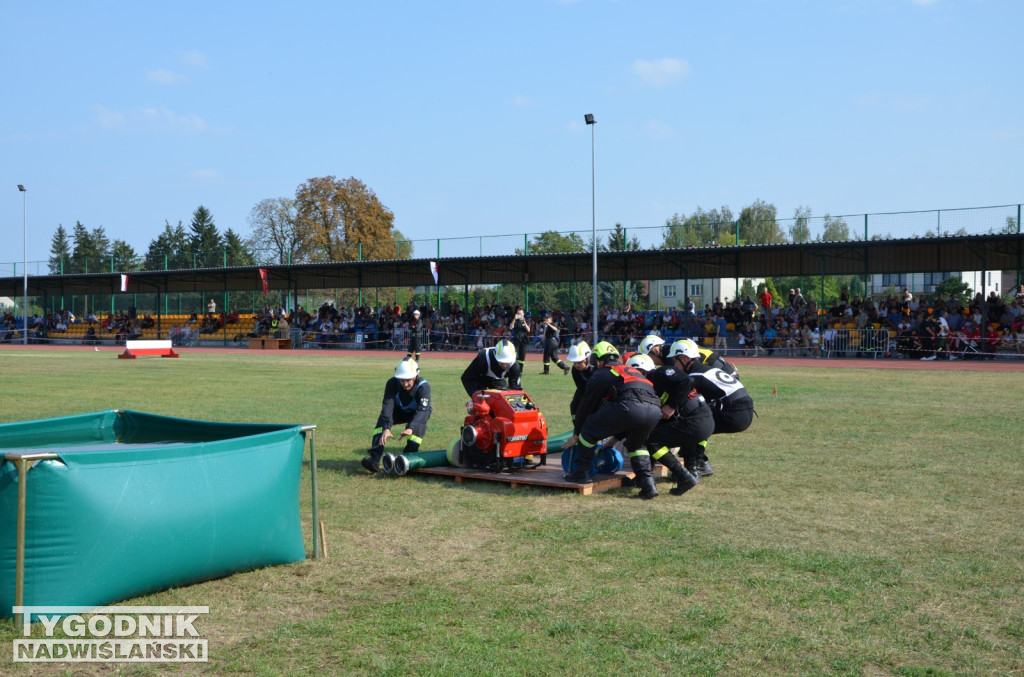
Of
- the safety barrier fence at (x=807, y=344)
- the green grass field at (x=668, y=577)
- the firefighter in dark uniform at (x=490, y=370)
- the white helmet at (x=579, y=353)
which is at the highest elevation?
the white helmet at (x=579, y=353)

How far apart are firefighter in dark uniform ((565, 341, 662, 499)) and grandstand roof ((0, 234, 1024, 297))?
27978 millimetres

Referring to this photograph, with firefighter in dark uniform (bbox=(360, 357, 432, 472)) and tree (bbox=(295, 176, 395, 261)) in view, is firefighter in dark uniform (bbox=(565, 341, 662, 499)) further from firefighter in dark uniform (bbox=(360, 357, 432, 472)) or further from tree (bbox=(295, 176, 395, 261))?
tree (bbox=(295, 176, 395, 261))

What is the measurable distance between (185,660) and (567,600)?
2.24 meters

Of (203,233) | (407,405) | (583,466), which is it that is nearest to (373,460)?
(407,405)

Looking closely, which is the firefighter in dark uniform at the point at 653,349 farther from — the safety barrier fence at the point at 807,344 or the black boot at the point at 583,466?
the safety barrier fence at the point at 807,344

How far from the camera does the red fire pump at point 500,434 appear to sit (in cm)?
940

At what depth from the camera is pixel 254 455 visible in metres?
5.77

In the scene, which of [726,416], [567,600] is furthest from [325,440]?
[567,600]

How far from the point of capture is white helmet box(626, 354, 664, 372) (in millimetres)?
9109

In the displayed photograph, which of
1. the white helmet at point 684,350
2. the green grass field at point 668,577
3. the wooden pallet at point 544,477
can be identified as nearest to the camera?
the green grass field at point 668,577

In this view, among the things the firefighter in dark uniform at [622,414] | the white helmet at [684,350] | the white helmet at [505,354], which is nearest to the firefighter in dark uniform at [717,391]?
the white helmet at [684,350]

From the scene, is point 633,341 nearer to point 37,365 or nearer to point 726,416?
point 37,365

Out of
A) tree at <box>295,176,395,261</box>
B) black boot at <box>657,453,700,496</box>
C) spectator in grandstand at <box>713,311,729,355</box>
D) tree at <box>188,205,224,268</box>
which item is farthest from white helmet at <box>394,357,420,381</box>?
tree at <box>188,205,224,268</box>

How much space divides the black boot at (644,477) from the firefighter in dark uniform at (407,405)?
2728mm
